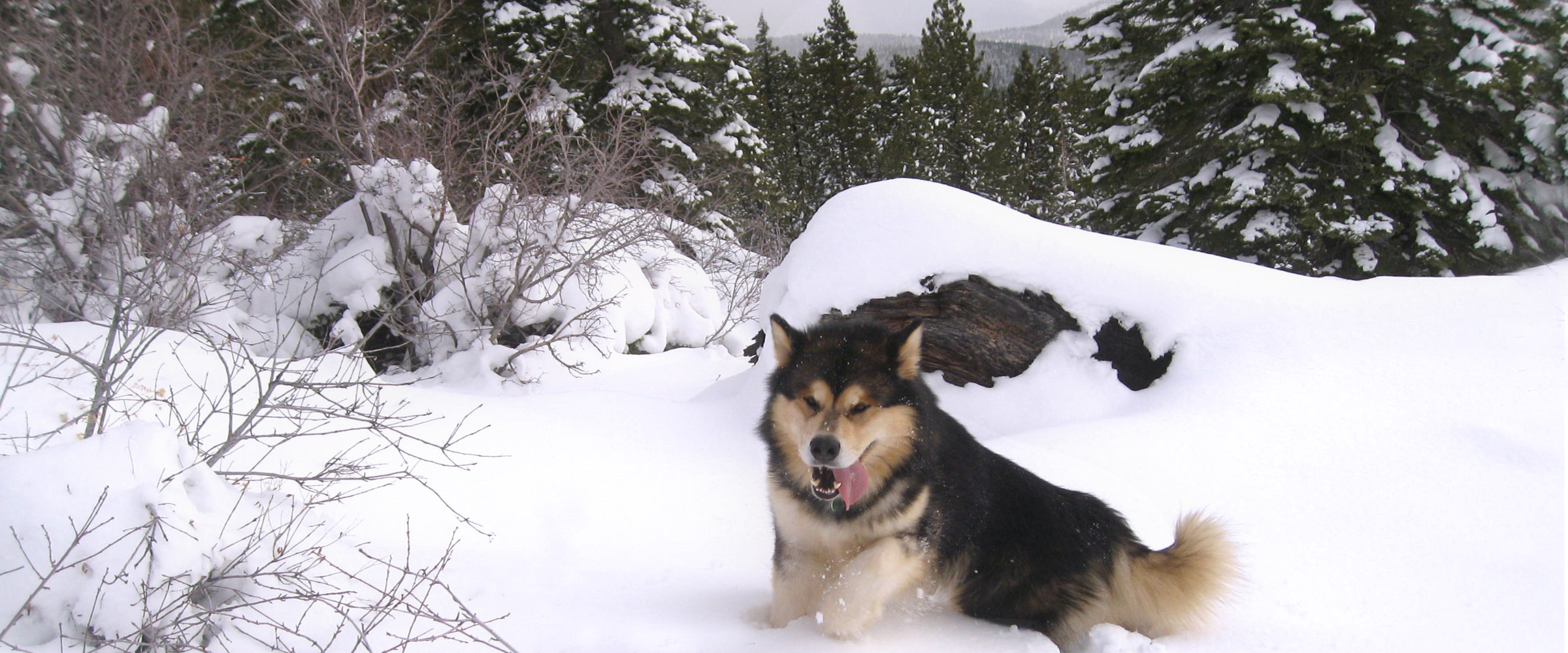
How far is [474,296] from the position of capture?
8.92m

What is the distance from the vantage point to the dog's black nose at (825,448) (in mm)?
2512

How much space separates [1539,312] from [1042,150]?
2828cm

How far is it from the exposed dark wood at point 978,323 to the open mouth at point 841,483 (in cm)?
326

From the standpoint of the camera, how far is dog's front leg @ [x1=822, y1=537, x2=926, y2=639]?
8.51 ft

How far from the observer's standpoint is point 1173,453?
4395mm

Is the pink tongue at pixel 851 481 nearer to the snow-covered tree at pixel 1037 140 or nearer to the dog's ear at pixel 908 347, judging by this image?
the dog's ear at pixel 908 347

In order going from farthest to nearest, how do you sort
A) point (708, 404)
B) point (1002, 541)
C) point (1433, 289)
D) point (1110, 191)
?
point (1110, 191), point (708, 404), point (1433, 289), point (1002, 541)

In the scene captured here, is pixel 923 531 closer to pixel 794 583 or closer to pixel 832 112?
pixel 794 583

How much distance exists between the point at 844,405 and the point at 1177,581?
140 cm

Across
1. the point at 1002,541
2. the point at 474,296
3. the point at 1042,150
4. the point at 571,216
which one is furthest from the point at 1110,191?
the point at 1042,150

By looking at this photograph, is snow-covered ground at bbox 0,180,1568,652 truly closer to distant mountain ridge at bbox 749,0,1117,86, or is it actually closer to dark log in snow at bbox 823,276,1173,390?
dark log in snow at bbox 823,276,1173,390

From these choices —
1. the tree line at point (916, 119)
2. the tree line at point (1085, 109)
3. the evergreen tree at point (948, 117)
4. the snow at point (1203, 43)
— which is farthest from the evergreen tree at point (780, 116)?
the snow at point (1203, 43)

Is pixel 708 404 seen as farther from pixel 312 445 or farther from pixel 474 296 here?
pixel 474 296

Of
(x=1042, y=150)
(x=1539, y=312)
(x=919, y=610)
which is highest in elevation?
(x=919, y=610)
